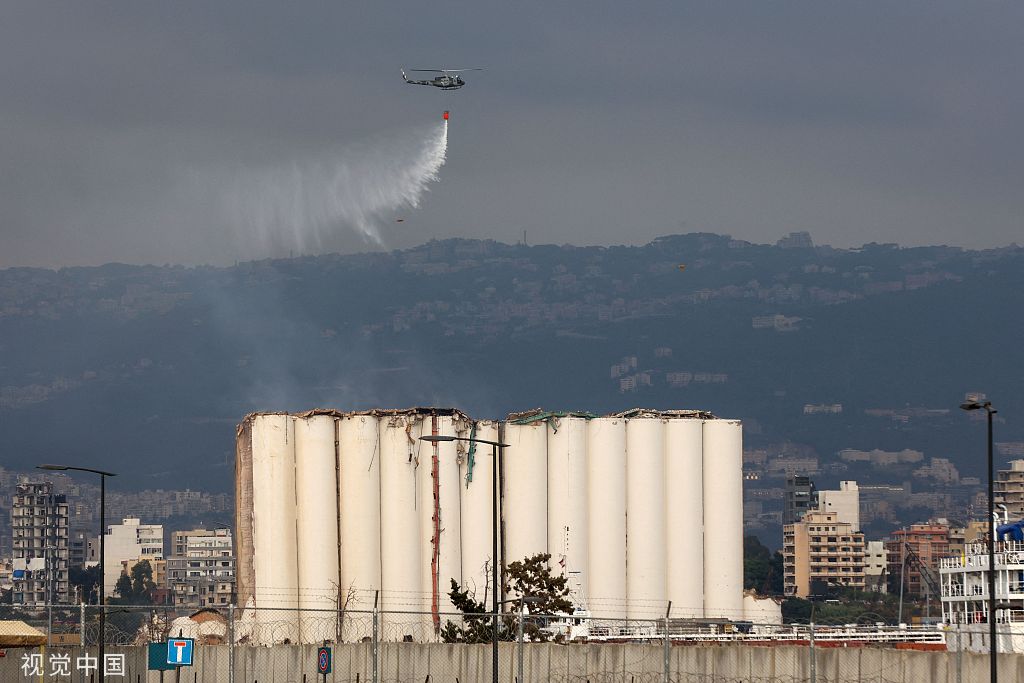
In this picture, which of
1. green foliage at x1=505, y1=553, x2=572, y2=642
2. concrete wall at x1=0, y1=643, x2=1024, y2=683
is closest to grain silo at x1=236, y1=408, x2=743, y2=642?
green foliage at x1=505, y1=553, x2=572, y2=642

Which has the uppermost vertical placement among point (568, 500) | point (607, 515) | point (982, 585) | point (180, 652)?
point (568, 500)

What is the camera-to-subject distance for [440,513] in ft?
358

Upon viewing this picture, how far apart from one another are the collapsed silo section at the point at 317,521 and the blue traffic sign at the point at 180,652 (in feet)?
139

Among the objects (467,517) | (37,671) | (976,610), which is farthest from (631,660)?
(467,517)

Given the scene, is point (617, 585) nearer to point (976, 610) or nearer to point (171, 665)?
point (976, 610)

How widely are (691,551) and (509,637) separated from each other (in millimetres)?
33443

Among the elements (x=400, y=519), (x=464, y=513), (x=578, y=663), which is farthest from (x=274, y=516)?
(x=578, y=663)

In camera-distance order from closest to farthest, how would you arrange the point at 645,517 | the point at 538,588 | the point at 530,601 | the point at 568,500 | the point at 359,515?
1. the point at 530,601
2. the point at 538,588
3. the point at 359,515
4. the point at 568,500
5. the point at 645,517

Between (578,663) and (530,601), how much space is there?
37390 mm

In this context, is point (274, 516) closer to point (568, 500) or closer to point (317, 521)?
point (317, 521)

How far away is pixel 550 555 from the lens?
4368 inches

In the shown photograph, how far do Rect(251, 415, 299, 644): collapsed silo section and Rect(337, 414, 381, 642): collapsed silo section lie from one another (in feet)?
10.1

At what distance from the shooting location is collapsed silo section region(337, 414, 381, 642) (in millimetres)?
107188

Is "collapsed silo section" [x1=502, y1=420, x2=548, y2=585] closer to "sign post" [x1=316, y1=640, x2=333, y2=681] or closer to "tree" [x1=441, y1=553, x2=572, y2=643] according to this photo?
"tree" [x1=441, y1=553, x2=572, y2=643]
